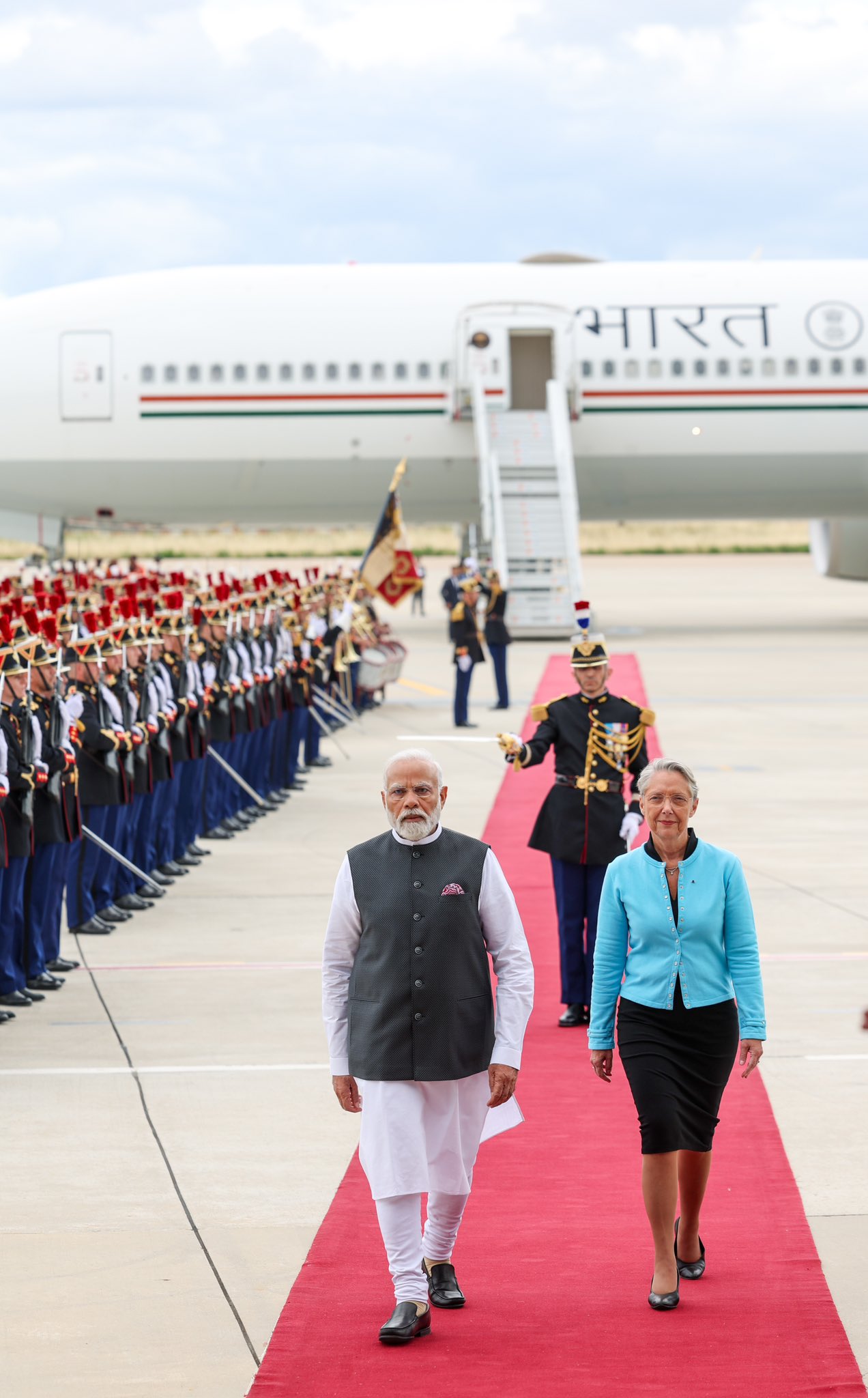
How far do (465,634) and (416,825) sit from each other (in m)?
15.4

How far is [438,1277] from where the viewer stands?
5539mm

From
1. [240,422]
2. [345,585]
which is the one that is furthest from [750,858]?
[240,422]

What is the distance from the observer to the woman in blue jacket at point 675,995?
5473mm

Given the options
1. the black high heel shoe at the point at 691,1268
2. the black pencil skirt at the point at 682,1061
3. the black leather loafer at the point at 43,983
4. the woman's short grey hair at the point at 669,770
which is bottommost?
the black high heel shoe at the point at 691,1268

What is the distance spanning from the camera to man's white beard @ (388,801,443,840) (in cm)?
533

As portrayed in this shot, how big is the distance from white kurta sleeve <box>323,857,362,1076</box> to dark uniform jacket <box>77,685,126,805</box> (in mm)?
5696

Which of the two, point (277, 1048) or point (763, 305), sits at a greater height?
point (763, 305)

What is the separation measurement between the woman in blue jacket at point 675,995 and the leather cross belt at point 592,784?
10.2 ft

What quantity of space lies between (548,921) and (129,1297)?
573cm

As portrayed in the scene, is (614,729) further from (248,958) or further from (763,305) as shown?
(763,305)

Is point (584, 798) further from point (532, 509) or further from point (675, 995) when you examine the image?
point (532, 509)

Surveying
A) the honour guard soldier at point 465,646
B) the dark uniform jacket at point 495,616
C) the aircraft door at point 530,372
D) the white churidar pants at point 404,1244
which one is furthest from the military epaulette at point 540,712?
the aircraft door at point 530,372

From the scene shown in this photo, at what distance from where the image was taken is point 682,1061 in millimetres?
5574

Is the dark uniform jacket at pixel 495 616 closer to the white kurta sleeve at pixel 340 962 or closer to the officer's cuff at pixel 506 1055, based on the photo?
the white kurta sleeve at pixel 340 962
